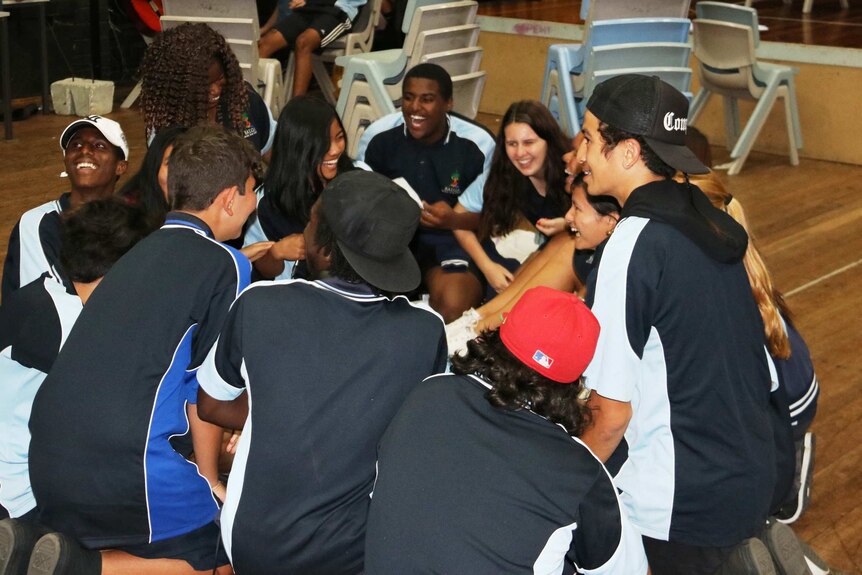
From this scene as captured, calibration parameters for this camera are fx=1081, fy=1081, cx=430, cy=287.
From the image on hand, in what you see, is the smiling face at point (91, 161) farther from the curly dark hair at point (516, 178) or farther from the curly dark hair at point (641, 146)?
the curly dark hair at point (641, 146)

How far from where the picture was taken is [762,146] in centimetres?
730

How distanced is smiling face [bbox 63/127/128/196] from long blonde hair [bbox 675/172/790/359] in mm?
1786

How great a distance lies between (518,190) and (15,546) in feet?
7.35

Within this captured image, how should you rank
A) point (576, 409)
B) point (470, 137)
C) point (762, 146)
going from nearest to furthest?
point (576, 409) → point (470, 137) → point (762, 146)

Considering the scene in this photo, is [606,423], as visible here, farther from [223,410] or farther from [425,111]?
[425,111]

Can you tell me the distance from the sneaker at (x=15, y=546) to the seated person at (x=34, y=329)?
0.66 feet

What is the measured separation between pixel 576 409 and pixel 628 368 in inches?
11.2

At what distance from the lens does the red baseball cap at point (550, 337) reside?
1.79 metres

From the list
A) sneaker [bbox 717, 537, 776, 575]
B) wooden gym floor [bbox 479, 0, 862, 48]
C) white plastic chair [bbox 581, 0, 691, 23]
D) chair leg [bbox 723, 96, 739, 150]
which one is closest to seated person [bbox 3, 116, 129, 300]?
sneaker [bbox 717, 537, 776, 575]

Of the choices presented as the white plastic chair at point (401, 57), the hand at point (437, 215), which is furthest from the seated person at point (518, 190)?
the white plastic chair at point (401, 57)

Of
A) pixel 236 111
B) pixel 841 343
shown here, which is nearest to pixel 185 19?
pixel 236 111

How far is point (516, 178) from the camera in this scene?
12.7 ft

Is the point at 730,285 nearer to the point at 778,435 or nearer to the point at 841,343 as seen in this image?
the point at 778,435

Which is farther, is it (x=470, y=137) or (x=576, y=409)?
(x=470, y=137)
